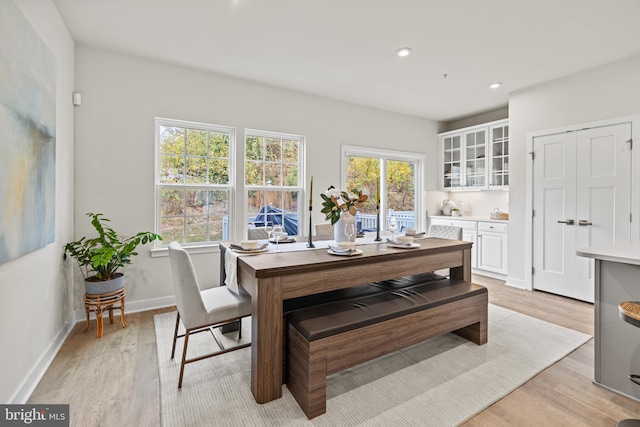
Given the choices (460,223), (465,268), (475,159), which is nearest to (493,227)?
(460,223)

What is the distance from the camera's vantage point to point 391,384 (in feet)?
6.51

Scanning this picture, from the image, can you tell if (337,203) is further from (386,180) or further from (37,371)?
(386,180)

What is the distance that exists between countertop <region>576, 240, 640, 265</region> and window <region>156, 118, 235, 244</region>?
345 cm

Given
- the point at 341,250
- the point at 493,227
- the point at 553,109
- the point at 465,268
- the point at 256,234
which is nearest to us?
the point at 341,250

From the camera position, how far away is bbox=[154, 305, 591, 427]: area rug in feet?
5.51

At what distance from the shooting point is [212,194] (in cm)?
370

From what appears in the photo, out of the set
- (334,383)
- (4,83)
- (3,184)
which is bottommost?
(334,383)

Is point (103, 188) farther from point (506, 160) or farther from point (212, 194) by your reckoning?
point (506, 160)

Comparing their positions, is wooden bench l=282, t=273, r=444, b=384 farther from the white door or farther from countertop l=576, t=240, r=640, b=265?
the white door

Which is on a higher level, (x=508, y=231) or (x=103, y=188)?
(x=103, y=188)

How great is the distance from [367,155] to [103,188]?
12.0 ft

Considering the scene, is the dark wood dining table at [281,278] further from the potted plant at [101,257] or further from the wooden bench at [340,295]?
the potted plant at [101,257]

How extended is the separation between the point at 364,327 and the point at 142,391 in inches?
58.3

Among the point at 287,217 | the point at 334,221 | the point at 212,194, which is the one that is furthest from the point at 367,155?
the point at 334,221
